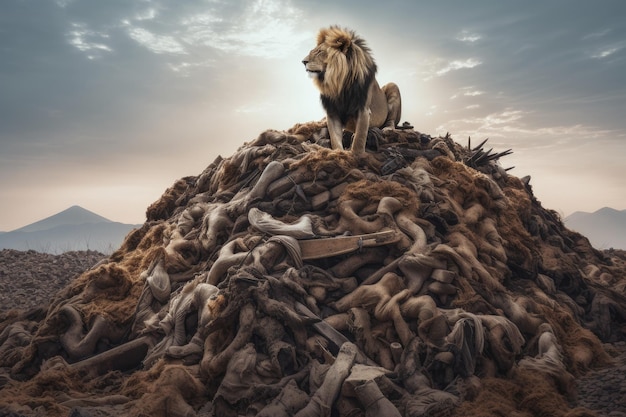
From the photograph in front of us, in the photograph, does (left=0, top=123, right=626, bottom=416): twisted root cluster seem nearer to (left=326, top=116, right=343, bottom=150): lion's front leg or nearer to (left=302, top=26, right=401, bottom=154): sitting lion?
(left=326, top=116, right=343, bottom=150): lion's front leg

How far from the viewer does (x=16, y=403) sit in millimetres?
5633

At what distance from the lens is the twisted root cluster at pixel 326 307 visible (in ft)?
17.5

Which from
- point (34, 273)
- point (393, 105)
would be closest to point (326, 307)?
point (393, 105)

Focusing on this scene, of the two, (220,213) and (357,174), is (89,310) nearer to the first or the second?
(220,213)

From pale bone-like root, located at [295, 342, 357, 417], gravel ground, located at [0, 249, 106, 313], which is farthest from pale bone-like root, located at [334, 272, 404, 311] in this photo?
gravel ground, located at [0, 249, 106, 313]

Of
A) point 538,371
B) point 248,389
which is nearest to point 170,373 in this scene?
point 248,389

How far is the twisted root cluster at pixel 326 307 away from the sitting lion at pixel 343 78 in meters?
0.53

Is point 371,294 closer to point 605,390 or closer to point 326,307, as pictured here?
point 326,307

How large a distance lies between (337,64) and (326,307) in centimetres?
392

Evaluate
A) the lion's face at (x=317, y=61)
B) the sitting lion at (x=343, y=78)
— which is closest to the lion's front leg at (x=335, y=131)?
the sitting lion at (x=343, y=78)

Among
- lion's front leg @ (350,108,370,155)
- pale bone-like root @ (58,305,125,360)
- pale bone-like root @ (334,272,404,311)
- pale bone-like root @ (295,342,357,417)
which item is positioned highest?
lion's front leg @ (350,108,370,155)

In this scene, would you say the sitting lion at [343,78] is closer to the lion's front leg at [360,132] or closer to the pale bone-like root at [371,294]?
the lion's front leg at [360,132]

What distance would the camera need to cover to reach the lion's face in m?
8.66

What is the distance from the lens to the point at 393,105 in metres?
10.6
